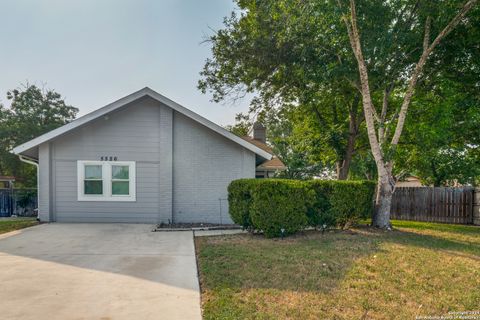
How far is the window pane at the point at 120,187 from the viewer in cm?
1027

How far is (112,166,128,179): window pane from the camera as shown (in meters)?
10.3

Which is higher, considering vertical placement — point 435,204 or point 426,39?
point 426,39

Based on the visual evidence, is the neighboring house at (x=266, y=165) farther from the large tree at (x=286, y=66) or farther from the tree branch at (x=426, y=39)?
the tree branch at (x=426, y=39)

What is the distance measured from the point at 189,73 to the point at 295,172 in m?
13.3

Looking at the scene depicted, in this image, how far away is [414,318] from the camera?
3.33m

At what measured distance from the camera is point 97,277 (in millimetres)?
4559

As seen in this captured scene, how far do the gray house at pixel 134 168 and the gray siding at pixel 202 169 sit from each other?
4cm

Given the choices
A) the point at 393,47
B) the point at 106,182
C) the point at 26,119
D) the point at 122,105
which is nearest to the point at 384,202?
the point at 393,47

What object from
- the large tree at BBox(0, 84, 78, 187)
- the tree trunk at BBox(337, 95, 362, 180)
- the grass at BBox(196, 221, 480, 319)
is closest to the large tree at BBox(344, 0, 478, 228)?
the grass at BBox(196, 221, 480, 319)

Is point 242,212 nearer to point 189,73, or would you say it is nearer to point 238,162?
point 238,162

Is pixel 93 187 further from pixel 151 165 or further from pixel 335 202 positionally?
pixel 335 202

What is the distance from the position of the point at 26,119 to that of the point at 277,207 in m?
27.7

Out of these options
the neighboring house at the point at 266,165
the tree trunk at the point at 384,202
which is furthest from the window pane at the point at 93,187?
the tree trunk at the point at 384,202

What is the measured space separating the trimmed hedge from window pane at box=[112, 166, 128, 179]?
14.6 ft
